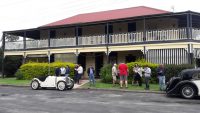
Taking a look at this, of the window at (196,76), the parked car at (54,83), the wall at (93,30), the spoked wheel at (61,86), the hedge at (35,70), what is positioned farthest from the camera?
the wall at (93,30)

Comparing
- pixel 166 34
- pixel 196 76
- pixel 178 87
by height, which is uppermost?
pixel 166 34

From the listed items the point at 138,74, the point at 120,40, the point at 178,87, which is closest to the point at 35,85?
the point at 138,74

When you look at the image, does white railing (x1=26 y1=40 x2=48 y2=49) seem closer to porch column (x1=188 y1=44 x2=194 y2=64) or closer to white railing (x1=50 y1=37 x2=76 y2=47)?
white railing (x1=50 y1=37 x2=76 y2=47)

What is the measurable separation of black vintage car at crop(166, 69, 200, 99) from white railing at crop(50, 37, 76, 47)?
17.4 meters

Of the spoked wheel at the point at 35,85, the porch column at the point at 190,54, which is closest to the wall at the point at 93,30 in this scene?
the porch column at the point at 190,54

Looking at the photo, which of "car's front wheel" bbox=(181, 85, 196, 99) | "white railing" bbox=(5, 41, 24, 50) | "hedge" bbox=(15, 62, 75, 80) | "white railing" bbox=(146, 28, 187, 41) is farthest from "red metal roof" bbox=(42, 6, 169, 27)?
"car's front wheel" bbox=(181, 85, 196, 99)

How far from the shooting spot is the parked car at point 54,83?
2556cm

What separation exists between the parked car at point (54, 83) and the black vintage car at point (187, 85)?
743 centimetres

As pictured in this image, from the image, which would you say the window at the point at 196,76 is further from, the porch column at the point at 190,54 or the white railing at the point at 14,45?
the white railing at the point at 14,45

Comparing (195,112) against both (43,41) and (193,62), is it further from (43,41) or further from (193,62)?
(43,41)

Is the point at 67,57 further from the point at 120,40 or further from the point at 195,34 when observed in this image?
the point at 195,34

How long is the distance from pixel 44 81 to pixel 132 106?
444 inches

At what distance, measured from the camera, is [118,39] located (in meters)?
33.8

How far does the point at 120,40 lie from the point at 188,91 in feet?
47.2
